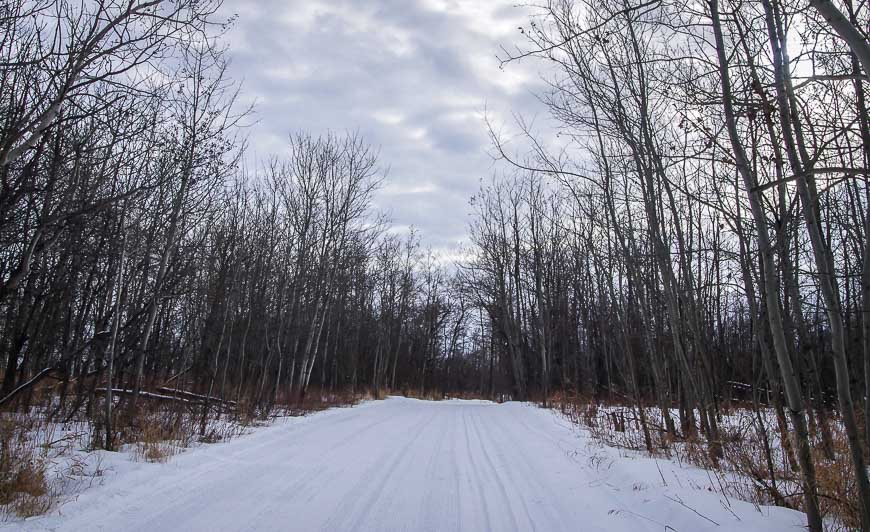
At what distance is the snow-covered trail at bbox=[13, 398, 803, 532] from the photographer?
404 cm

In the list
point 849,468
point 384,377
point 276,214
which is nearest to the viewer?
point 849,468

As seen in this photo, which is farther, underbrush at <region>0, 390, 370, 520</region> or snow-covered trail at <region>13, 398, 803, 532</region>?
underbrush at <region>0, 390, 370, 520</region>

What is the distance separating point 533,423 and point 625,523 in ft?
30.8

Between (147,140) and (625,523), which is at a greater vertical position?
(147,140)

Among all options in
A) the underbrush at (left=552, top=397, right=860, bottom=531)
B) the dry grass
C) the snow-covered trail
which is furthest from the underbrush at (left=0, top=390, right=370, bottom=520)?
the underbrush at (left=552, top=397, right=860, bottom=531)

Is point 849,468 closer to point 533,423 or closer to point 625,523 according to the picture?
point 625,523

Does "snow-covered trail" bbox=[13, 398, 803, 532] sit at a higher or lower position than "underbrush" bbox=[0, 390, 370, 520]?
lower

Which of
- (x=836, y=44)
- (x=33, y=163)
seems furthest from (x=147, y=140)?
(x=836, y=44)

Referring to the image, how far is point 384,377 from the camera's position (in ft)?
115

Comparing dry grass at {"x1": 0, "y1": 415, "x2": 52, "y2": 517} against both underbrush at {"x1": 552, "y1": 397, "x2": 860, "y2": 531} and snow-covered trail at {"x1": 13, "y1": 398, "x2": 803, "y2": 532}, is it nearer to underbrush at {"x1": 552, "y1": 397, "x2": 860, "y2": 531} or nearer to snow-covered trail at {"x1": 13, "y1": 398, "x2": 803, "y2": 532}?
snow-covered trail at {"x1": 13, "y1": 398, "x2": 803, "y2": 532}

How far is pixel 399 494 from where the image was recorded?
16.3 ft

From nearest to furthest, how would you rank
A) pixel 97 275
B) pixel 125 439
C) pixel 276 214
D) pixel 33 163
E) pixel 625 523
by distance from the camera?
1. pixel 625 523
2. pixel 33 163
3. pixel 125 439
4. pixel 97 275
5. pixel 276 214

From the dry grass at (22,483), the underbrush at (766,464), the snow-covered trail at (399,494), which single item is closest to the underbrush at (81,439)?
the dry grass at (22,483)

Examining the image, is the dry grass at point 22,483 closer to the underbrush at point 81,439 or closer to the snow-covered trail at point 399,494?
the underbrush at point 81,439
